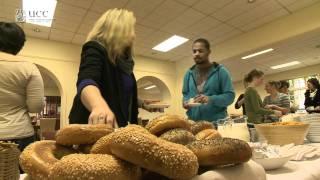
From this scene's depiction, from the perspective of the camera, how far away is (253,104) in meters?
2.04

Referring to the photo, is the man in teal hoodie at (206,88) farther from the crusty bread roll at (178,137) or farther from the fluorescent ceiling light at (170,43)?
the fluorescent ceiling light at (170,43)

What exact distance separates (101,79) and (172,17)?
3436 millimetres

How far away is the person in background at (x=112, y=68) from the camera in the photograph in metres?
0.97

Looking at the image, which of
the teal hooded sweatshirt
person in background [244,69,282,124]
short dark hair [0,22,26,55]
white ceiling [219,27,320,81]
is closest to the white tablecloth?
the teal hooded sweatshirt

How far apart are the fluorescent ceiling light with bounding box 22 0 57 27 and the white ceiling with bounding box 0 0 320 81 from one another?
95 millimetres

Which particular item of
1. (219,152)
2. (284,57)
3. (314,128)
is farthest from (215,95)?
(284,57)

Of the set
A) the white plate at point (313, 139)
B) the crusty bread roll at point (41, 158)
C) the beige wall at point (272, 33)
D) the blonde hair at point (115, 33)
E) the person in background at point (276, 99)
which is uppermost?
the beige wall at point (272, 33)

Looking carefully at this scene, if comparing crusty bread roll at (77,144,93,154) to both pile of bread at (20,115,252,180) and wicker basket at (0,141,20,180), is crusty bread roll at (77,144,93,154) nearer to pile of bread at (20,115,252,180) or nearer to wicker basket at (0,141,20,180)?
pile of bread at (20,115,252,180)

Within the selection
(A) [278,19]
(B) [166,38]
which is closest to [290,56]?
(A) [278,19]

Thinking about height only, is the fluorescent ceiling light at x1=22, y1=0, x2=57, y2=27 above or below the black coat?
above

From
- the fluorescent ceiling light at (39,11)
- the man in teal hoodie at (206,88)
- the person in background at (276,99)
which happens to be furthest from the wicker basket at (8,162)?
the fluorescent ceiling light at (39,11)

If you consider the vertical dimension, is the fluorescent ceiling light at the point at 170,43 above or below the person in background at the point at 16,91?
above

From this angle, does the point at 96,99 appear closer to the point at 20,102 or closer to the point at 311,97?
the point at 20,102

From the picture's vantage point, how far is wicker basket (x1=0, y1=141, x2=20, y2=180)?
49 centimetres
